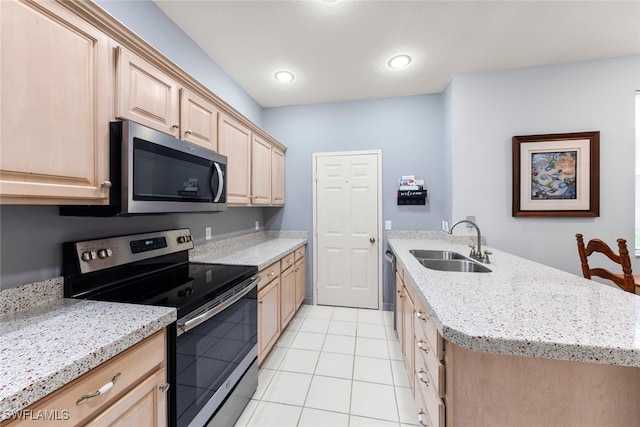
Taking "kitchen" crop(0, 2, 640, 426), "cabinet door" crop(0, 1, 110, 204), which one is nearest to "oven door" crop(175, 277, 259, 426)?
"cabinet door" crop(0, 1, 110, 204)

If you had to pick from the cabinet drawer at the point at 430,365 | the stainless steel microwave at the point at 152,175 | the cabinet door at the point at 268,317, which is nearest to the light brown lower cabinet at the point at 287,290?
the cabinet door at the point at 268,317

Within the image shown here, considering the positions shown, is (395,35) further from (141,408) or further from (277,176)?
(141,408)

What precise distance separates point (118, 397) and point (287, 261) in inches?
72.5

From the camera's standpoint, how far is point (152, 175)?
1.29 m

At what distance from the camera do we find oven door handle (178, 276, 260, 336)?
1119 mm

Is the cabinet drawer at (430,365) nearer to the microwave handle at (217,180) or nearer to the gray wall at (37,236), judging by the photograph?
the microwave handle at (217,180)

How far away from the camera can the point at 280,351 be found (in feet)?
7.65

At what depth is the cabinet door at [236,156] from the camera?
2.11 meters

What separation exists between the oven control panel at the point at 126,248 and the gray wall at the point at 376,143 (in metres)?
1.78

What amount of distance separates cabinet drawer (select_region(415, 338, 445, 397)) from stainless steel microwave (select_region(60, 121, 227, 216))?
1.48 m

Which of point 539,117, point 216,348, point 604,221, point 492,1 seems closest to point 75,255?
point 216,348

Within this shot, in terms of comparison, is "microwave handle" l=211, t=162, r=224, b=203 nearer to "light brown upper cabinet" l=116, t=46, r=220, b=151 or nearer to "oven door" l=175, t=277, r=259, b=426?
"light brown upper cabinet" l=116, t=46, r=220, b=151

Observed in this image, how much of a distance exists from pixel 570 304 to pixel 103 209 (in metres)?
2.10

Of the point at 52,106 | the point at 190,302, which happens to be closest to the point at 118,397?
the point at 190,302
